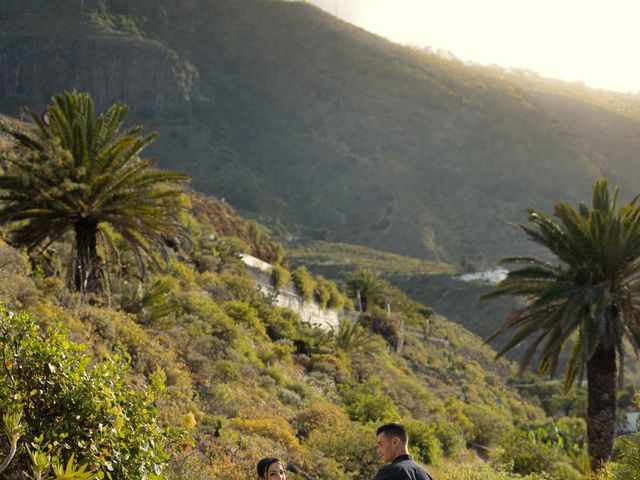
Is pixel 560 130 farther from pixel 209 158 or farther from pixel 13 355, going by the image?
pixel 13 355

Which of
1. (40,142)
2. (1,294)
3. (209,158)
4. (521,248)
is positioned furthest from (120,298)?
(209,158)

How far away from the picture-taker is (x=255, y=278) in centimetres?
2925

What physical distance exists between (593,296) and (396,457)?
10679 mm

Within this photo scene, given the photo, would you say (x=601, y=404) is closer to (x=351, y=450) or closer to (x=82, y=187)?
(x=351, y=450)

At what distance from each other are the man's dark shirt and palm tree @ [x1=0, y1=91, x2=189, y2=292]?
35.6 feet

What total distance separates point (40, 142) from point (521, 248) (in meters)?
91.2

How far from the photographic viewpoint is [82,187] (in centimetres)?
1427

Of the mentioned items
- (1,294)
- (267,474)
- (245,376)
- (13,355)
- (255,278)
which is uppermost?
(13,355)

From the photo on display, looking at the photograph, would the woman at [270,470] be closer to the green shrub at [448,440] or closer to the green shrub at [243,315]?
the green shrub at [448,440]

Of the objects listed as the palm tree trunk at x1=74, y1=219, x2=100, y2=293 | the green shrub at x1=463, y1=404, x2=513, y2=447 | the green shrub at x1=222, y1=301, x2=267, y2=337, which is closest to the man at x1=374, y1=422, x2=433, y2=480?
the palm tree trunk at x1=74, y1=219, x2=100, y2=293

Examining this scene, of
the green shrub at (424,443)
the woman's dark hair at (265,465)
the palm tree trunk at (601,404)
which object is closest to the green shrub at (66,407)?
the woman's dark hair at (265,465)

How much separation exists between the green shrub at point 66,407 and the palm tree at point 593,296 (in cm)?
1111

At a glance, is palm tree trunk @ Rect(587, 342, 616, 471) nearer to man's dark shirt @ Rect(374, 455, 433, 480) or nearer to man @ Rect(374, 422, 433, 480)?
man @ Rect(374, 422, 433, 480)

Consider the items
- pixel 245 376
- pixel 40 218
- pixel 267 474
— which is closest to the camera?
pixel 267 474
